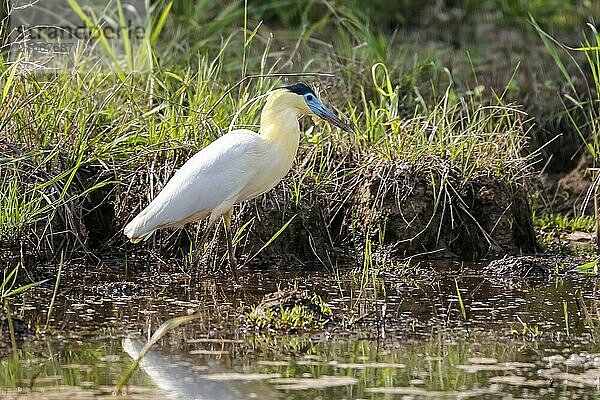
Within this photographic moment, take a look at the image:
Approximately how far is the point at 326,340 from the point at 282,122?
6.24 feet

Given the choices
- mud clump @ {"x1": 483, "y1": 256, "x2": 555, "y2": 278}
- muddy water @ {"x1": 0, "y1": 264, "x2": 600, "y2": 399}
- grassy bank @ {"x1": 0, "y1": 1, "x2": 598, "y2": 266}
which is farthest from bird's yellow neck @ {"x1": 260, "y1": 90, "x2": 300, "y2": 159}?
mud clump @ {"x1": 483, "y1": 256, "x2": 555, "y2": 278}

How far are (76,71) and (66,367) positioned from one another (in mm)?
3073

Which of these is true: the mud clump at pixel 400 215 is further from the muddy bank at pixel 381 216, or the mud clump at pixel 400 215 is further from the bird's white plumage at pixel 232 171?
the bird's white plumage at pixel 232 171

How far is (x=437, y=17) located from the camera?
473 inches

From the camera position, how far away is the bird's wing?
6.62 m

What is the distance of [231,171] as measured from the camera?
22.1ft

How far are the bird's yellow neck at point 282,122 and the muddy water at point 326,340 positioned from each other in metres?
0.76

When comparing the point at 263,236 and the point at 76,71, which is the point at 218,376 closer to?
the point at 263,236

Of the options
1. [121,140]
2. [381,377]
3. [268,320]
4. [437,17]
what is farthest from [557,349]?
[437,17]

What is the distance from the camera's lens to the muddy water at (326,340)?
4.61 m

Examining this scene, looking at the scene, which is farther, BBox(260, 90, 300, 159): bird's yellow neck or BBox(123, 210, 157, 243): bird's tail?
BBox(260, 90, 300, 159): bird's yellow neck

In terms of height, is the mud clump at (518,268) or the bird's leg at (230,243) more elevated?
the bird's leg at (230,243)

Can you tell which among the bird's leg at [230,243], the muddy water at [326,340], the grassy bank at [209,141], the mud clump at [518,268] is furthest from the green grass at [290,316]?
the mud clump at [518,268]

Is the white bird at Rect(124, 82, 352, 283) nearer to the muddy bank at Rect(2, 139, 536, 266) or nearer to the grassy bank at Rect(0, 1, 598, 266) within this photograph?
the grassy bank at Rect(0, 1, 598, 266)
